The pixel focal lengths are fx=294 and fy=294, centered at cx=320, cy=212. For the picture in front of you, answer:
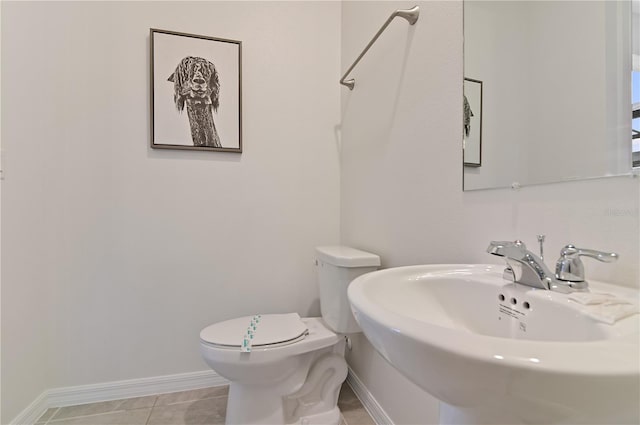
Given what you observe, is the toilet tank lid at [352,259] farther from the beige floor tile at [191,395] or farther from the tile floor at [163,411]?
the beige floor tile at [191,395]

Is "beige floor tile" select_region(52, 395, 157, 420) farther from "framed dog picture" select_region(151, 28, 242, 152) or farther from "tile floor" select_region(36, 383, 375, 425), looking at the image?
"framed dog picture" select_region(151, 28, 242, 152)

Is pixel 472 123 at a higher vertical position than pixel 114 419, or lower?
higher

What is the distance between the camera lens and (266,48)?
5.36 ft

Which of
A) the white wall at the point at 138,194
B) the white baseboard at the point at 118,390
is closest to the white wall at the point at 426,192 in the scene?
the white wall at the point at 138,194

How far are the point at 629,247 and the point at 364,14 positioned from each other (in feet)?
4.75

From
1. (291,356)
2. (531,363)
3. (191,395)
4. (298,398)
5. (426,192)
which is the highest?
(426,192)

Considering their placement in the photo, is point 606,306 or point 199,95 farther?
point 199,95

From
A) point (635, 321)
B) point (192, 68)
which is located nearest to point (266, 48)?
point (192, 68)

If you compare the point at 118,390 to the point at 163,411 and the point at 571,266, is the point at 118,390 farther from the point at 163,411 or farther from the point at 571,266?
the point at 571,266

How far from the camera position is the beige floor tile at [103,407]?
1.33m

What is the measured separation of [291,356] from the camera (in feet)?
3.78

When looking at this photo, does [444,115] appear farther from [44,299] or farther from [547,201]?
[44,299]

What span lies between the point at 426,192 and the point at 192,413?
4.62 feet

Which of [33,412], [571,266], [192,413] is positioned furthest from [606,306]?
[33,412]
